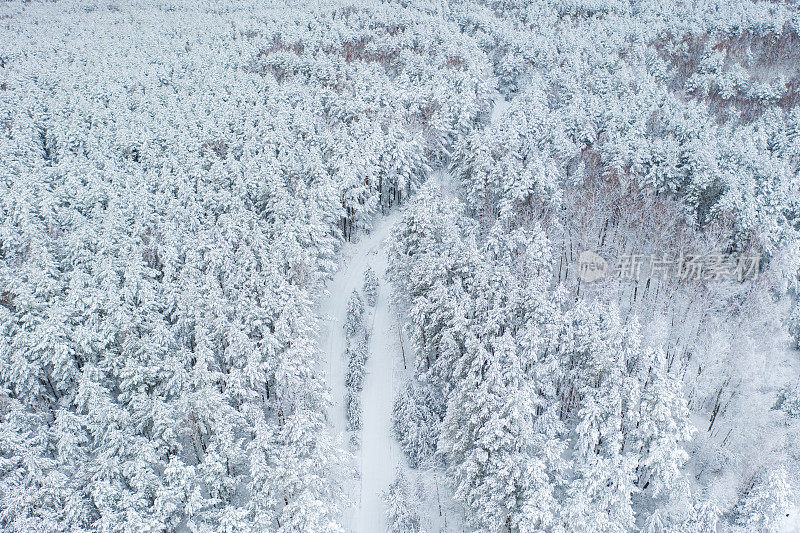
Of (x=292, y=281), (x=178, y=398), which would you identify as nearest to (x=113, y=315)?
(x=178, y=398)

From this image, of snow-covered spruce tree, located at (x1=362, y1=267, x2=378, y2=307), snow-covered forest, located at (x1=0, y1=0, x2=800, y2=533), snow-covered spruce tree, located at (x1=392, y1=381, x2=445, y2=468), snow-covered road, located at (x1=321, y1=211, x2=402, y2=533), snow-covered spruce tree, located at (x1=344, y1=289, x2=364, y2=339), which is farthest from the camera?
snow-covered spruce tree, located at (x1=362, y1=267, x2=378, y2=307)

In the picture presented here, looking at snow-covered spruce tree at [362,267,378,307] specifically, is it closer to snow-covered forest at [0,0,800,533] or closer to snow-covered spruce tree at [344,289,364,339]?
snow-covered forest at [0,0,800,533]

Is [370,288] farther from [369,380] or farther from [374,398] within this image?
[374,398]

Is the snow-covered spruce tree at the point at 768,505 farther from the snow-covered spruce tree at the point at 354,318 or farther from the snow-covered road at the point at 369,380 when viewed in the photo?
the snow-covered spruce tree at the point at 354,318

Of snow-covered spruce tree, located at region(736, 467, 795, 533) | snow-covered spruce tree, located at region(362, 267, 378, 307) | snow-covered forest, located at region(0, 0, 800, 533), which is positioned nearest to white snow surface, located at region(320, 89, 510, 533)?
snow-covered forest, located at region(0, 0, 800, 533)

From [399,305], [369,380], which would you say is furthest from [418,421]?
[399,305]

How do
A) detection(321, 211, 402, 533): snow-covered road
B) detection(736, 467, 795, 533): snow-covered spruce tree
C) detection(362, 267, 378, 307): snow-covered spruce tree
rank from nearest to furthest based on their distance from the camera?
detection(736, 467, 795, 533): snow-covered spruce tree → detection(321, 211, 402, 533): snow-covered road → detection(362, 267, 378, 307): snow-covered spruce tree
